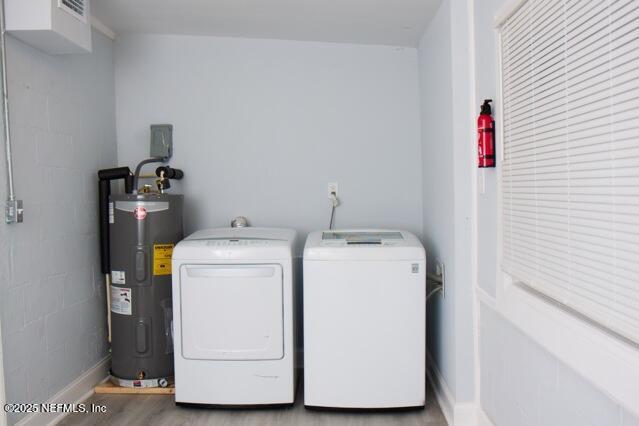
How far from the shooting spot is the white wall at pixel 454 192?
200cm

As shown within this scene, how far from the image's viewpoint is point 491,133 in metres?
1.73

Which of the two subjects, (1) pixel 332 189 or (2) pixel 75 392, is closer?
(2) pixel 75 392

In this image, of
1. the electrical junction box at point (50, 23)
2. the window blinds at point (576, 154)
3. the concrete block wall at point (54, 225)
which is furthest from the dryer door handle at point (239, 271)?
the electrical junction box at point (50, 23)

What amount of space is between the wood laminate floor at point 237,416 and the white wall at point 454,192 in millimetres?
236

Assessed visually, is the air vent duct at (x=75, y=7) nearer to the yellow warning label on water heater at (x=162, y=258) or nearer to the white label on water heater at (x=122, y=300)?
the yellow warning label on water heater at (x=162, y=258)

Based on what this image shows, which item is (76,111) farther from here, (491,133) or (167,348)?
(491,133)

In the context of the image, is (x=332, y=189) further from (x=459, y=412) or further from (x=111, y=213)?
(x=459, y=412)

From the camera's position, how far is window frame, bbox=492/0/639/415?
0.97 metres

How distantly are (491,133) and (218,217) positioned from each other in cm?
176

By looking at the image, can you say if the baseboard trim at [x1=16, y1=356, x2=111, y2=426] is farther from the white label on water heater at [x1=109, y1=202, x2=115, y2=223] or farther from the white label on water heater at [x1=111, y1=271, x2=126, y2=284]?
the white label on water heater at [x1=109, y1=202, x2=115, y2=223]

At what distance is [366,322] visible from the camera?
83.4 inches

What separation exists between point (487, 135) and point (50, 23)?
1.88m

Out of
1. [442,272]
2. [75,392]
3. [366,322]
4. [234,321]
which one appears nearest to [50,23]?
[234,321]

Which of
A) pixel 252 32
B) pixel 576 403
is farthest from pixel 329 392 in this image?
pixel 252 32
